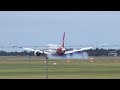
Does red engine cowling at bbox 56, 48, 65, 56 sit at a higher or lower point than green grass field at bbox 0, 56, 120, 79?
higher

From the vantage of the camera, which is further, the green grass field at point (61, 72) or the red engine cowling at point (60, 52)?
the red engine cowling at point (60, 52)

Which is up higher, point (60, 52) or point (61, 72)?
point (60, 52)

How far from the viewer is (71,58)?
140 feet

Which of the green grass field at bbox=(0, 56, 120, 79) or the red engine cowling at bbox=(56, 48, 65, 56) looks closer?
the green grass field at bbox=(0, 56, 120, 79)

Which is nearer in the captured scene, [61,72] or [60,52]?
[61,72]

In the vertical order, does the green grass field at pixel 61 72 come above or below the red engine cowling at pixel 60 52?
below
